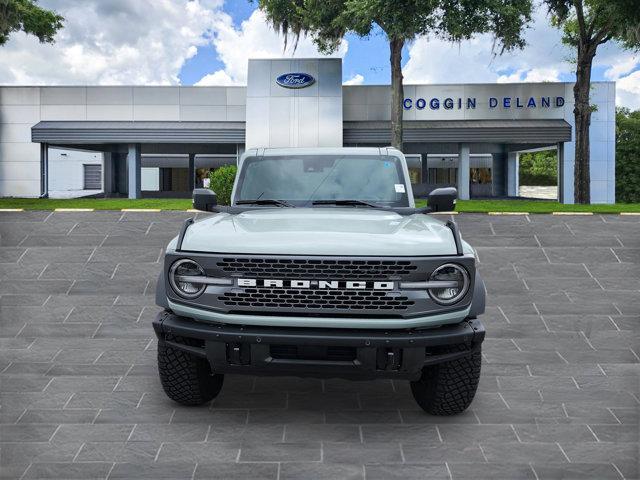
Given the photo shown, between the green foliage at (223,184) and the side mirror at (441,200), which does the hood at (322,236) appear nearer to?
the side mirror at (441,200)

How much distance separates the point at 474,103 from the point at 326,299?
109ft

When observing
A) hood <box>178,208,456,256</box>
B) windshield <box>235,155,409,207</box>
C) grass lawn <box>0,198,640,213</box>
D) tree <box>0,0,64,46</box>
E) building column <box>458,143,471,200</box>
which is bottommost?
hood <box>178,208,456,256</box>

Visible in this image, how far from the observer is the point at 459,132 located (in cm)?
3553

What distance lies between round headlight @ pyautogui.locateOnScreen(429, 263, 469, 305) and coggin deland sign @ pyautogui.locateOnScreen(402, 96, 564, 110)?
32.1 meters

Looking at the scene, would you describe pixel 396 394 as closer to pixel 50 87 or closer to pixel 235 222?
pixel 235 222

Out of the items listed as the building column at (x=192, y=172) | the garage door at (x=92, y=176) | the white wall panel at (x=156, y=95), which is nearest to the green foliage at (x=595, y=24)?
the white wall panel at (x=156, y=95)

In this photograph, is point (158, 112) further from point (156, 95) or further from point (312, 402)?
point (312, 402)

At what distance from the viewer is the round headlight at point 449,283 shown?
4930mm

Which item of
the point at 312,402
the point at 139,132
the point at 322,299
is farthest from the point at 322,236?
the point at 139,132

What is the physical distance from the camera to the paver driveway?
4688 millimetres

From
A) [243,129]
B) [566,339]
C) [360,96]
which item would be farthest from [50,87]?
[566,339]

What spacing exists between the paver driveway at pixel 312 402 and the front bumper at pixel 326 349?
1.79 ft

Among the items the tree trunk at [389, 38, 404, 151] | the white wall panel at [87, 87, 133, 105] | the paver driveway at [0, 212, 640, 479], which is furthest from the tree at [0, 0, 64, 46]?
the paver driveway at [0, 212, 640, 479]

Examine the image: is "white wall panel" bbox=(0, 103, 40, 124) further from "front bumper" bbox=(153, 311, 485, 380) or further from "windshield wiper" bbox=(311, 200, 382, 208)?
"front bumper" bbox=(153, 311, 485, 380)
